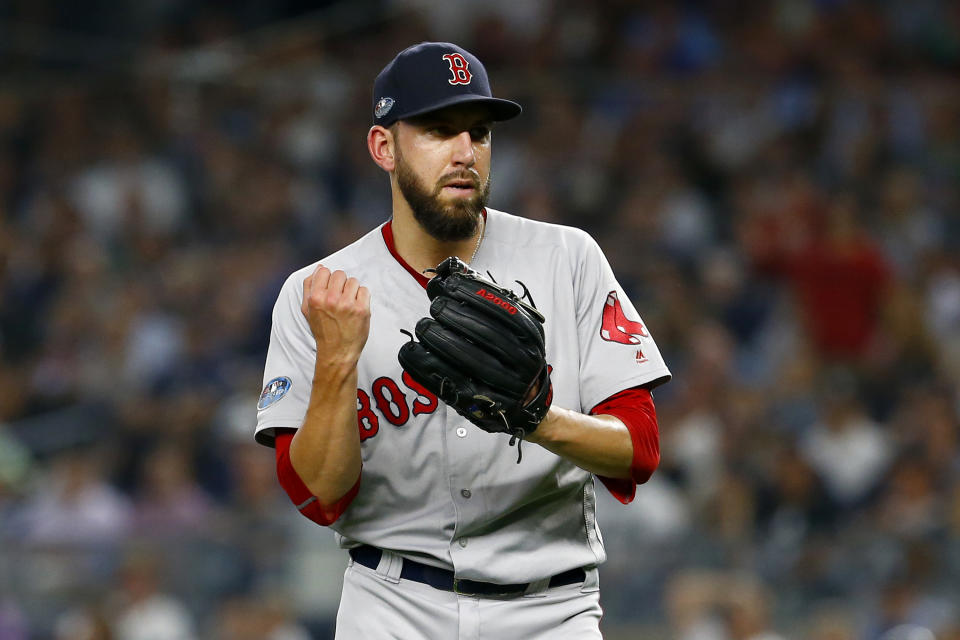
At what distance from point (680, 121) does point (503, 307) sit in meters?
5.97

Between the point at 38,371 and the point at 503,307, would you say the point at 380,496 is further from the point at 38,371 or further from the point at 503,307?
the point at 38,371

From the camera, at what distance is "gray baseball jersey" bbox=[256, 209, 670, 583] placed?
2809 mm

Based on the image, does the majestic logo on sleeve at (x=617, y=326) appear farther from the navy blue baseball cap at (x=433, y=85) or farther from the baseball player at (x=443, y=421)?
the navy blue baseball cap at (x=433, y=85)

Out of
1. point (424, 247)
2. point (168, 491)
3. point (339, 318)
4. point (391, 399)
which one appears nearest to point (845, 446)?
point (168, 491)

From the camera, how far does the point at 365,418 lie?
2852mm

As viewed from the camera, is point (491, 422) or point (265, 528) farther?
point (265, 528)

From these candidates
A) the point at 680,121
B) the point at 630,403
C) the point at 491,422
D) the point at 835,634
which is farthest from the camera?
the point at 680,121

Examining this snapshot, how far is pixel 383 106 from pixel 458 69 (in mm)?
189

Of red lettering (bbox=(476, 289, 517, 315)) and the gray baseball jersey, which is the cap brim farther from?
red lettering (bbox=(476, 289, 517, 315))

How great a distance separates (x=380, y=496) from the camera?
2.85 meters

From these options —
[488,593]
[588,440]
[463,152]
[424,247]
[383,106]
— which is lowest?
[488,593]

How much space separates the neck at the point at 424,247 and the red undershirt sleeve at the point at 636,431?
44 cm

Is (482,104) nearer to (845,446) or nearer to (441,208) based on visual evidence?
(441,208)

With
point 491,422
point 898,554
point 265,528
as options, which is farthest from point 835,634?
point 491,422
